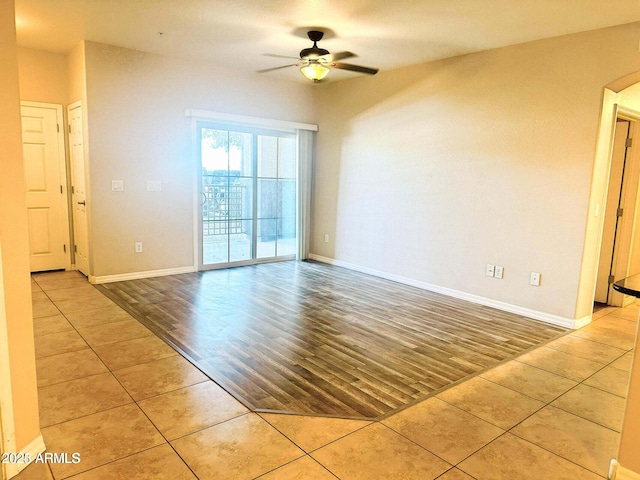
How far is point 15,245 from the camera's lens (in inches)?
71.0

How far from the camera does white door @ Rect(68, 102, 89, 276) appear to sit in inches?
198

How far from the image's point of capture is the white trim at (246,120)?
546 centimetres

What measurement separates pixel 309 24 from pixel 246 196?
2.80 meters

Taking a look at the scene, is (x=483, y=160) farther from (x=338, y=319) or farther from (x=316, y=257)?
(x=316, y=257)

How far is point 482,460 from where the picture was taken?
2072 mm

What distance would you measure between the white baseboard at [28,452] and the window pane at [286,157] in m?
5.02

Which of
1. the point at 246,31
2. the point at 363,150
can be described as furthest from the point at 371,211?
the point at 246,31

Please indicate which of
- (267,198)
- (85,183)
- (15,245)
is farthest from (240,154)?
(15,245)

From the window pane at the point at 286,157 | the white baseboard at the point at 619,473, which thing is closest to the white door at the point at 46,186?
the window pane at the point at 286,157

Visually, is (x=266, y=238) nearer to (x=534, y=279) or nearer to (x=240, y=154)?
(x=240, y=154)

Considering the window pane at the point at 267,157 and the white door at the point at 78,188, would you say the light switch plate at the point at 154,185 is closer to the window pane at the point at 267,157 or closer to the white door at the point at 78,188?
the white door at the point at 78,188

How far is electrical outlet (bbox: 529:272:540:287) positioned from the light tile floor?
43.3 inches

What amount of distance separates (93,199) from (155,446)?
11.9ft

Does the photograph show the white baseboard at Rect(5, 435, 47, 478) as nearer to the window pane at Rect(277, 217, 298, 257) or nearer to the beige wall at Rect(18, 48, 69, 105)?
the beige wall at Rect(18, 48, 69, 105)
